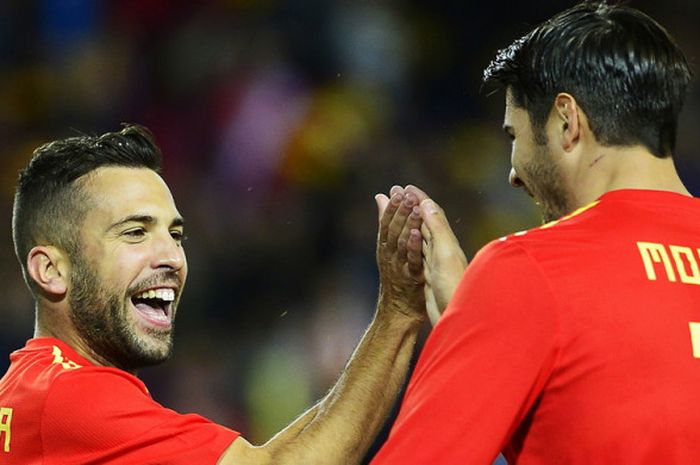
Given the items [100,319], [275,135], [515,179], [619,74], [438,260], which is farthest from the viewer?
[275,135]

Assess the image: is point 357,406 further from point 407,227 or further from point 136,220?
point 136,220

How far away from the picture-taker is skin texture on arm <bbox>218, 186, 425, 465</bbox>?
3006 mm

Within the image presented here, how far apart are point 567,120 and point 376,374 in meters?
1.21

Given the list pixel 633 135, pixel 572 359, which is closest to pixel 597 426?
pixel 572 359

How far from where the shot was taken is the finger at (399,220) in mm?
3000

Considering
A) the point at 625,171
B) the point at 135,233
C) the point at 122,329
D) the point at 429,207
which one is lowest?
the point at 122,329

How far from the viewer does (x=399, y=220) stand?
3031mm

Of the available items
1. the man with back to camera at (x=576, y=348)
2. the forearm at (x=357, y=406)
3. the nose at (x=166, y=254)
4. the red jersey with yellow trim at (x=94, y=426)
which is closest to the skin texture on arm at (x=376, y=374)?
the forearm at (x=357, y=406)

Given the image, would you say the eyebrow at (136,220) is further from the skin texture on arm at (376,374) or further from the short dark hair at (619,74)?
the short dark hair at (619,74)

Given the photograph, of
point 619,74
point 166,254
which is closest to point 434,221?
point 619,74

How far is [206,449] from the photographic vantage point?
9.80ft

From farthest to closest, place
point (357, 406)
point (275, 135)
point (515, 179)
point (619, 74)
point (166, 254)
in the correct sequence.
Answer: point (275, 135)
point (166, 254)
point (357, 406)
point (515, 179)
point (619, 74)

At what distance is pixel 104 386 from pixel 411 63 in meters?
4.18

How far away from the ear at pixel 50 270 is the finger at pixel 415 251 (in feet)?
3.58
